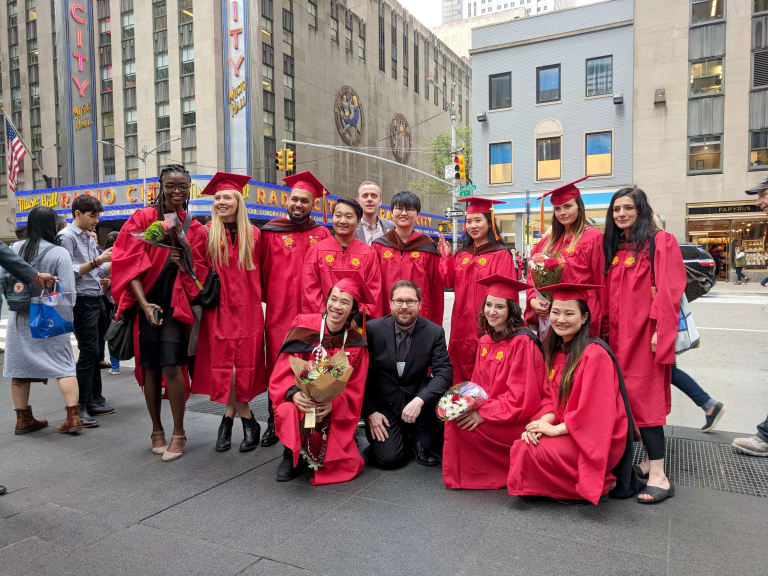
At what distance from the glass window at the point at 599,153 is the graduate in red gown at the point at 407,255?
22515 millimetres

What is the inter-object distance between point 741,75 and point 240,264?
26484mm

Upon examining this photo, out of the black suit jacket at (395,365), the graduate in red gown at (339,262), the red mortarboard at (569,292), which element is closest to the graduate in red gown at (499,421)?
the red mortarboard at (569,292)

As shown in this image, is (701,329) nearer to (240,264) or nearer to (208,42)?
(240,264)

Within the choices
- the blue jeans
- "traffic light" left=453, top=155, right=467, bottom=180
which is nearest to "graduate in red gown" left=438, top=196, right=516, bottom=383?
the blue jeans

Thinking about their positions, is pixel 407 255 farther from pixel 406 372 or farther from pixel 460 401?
pixel 460 401

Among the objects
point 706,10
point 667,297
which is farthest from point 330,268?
point 706,10

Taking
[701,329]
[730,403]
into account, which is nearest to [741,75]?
[701,329]

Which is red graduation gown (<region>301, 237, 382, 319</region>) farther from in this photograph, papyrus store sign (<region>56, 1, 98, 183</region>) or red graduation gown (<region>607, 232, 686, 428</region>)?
papyrus store sign (<region>56, 1, 98, 183</region>)

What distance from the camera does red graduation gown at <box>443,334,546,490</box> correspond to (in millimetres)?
3771

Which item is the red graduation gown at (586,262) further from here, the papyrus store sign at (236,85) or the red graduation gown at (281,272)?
the papyrus store sign at (236,85)

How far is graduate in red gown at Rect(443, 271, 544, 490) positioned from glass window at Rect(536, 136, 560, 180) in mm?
23891

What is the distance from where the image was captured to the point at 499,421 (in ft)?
12.4

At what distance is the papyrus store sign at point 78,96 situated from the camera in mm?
33125

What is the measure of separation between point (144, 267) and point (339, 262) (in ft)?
4.89
